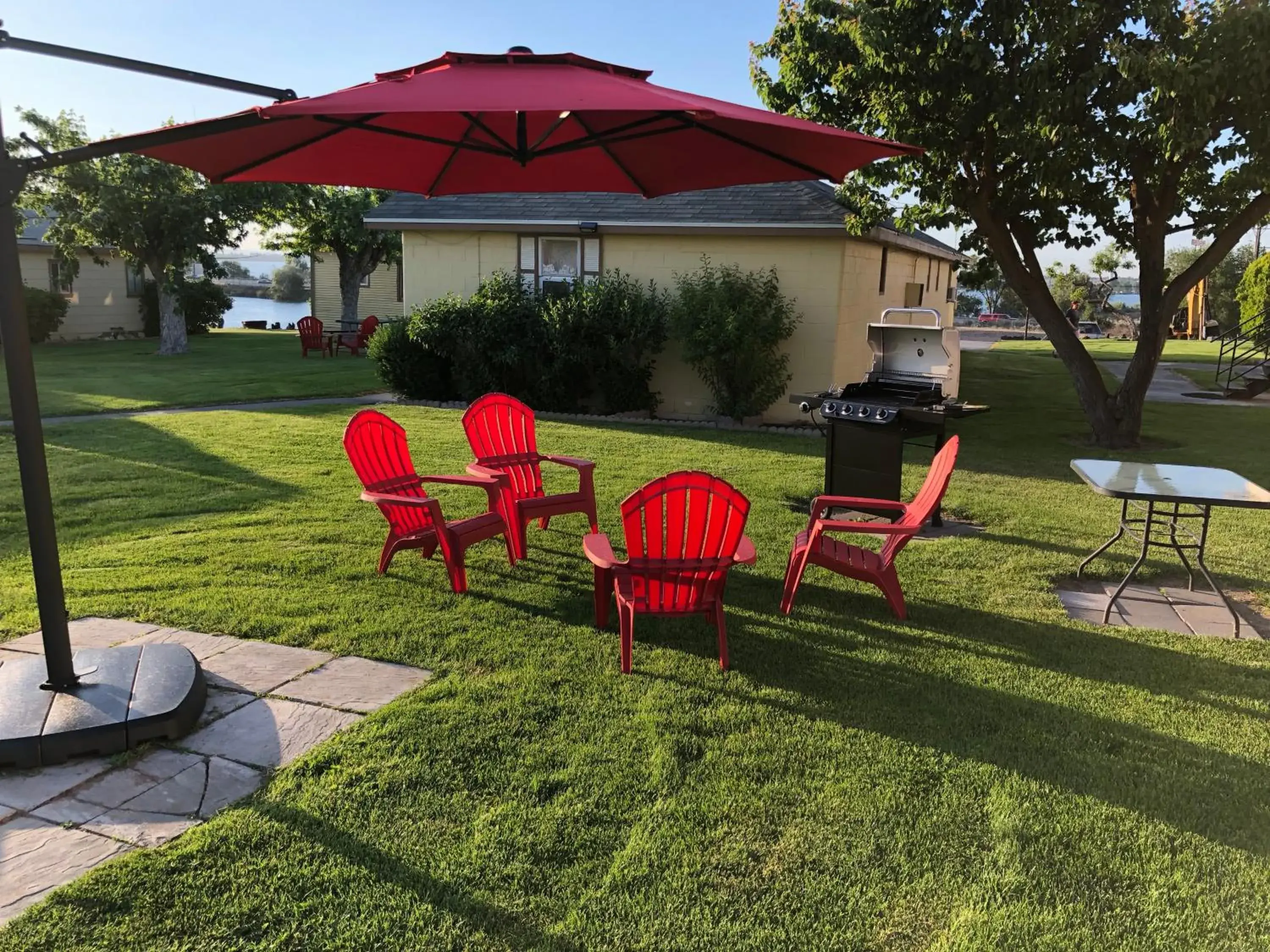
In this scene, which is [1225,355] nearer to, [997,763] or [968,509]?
[968,509]

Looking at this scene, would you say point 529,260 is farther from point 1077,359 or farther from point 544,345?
point 1077,359

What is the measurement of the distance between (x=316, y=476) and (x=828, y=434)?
4760 mm

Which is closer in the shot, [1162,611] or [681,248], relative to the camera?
[1162,611]

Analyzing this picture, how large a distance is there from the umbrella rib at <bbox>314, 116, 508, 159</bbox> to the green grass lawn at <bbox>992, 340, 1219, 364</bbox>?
2626 centimetres

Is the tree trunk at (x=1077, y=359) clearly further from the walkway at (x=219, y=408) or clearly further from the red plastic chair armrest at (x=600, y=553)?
Answer: the walkway at (x=219, y=408)

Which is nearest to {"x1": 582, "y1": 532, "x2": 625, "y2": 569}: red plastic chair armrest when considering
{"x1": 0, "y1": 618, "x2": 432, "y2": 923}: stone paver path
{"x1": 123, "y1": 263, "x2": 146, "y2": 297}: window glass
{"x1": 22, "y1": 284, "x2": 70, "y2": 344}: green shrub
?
{"x1": 0, "y1": 618, "x2": 432, "y2": 923}: stone paver path

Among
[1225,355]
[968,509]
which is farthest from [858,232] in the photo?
[1225,355]

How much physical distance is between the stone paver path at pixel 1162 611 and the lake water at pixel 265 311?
103 ft

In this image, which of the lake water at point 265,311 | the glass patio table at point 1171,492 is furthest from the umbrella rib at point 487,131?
the lake water at point 265,311

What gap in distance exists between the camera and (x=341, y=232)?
26406mm

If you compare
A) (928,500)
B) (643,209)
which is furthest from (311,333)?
(928,500)

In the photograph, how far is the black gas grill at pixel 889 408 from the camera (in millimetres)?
6750

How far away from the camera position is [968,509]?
7.79m

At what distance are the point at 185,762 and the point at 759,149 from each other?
4.03 metres
